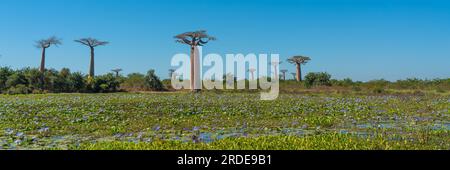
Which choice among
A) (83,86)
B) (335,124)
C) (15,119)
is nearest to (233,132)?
(335,124)

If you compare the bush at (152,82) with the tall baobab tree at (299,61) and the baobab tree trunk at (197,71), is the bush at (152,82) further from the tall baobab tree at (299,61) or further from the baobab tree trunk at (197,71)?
the tall baobab tree at (299,61)

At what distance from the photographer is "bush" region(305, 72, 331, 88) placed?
3872 cm

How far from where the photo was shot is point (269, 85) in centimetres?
3788

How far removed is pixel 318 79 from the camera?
39.0 metres

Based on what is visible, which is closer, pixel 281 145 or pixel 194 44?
pixel 281 145

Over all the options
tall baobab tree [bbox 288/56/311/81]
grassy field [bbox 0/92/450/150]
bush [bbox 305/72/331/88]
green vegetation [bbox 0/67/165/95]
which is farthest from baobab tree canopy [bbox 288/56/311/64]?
grassy field [bbox 0/92/450/150]

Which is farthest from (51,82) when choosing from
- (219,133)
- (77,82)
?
(219,133)

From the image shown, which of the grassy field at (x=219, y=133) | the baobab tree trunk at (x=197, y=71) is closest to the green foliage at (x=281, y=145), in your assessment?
the grassy field at (x=219, y=133)

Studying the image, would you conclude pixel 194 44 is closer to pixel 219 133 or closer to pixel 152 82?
pixel 152 82

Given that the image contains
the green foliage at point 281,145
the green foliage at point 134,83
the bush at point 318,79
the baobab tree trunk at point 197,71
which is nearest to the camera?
the green foliage at point 281,145

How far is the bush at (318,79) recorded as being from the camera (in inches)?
1524

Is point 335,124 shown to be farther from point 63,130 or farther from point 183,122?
point 63,130

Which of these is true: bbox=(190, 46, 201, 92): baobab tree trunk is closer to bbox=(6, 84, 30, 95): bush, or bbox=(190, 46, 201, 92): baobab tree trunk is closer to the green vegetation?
the green vegetation

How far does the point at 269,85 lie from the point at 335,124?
28588 mm
